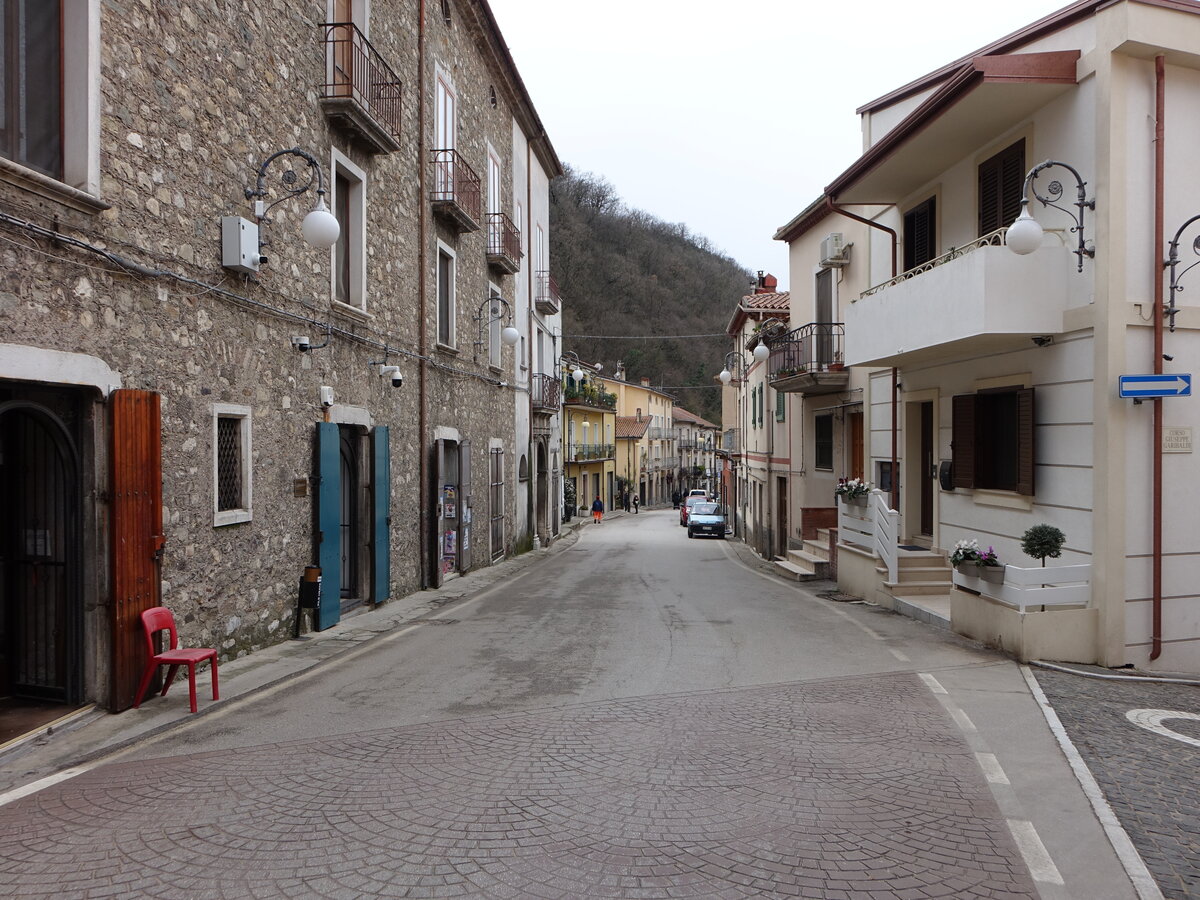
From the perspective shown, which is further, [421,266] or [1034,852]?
[421,266]

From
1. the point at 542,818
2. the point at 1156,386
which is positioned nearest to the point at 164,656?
the point at 542,818

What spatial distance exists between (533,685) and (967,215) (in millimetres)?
8541

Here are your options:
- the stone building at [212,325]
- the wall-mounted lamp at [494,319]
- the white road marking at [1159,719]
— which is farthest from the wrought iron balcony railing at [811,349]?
the white road marking at [1159,719]

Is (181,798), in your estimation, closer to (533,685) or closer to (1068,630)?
(533,685)

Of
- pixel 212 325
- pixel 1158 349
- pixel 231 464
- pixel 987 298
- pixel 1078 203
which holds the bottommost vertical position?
pixel 231 464

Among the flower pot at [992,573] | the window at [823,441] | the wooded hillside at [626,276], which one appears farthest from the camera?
the wooded hillside at [626,276]

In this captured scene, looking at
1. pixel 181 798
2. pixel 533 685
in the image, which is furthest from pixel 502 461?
pixel 181 798

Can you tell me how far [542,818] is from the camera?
427cm

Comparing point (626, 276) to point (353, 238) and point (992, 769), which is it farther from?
point (992, 769)

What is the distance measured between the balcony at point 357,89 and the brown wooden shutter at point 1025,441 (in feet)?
28.0

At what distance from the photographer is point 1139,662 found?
27.4 ft

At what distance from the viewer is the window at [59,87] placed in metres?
5.71

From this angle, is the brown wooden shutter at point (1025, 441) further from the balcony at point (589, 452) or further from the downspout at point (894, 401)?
the balcony at point (589, 452)

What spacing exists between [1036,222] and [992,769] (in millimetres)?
5963
